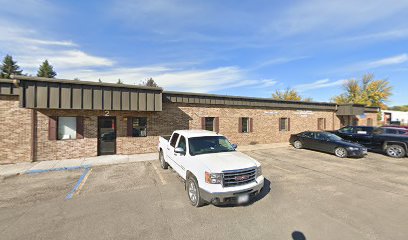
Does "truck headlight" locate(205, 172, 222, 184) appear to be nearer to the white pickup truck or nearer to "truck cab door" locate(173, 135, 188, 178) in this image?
the white pickup truck

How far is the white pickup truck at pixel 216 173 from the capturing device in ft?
14.5

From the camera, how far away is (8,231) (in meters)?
3.80

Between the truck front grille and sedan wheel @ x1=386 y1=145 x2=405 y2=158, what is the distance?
39.8ft

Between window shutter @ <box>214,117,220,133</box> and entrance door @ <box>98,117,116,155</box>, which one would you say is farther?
window shutter @ <box>214,117,220,133</box>

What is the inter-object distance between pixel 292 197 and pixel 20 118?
42.0ft

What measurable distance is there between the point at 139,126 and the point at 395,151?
52.7ft

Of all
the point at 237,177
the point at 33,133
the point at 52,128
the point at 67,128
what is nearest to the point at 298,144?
the point at 237,177

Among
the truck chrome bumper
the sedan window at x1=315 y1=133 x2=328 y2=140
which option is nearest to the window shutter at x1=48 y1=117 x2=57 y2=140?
the truck chrome bumper

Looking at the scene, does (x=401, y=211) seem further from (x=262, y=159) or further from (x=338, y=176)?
(x=262, y=159)

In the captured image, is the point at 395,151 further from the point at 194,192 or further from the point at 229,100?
the point at 194,192

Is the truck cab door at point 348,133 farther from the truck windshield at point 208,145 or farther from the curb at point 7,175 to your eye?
the curb at point 7,175

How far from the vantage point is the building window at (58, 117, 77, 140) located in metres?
9.82

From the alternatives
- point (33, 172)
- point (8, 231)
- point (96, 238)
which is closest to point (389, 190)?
point (96, 238)

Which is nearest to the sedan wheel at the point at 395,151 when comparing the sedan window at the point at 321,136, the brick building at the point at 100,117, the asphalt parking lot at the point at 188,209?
the sedan window at the point at 321,136
